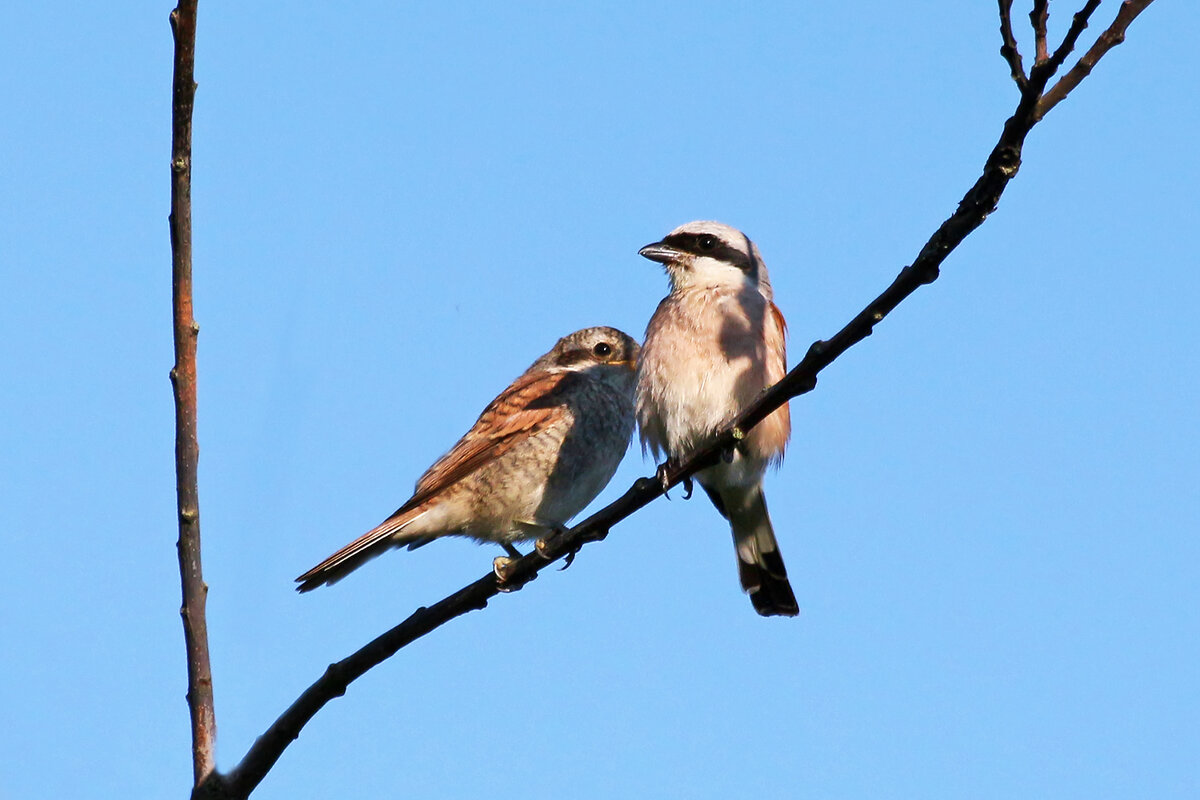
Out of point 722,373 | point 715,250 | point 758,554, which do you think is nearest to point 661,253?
point 715,250

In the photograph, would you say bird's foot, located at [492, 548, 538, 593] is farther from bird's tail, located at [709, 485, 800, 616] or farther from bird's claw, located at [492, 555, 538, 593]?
bird's tail, located at [709, 485, 800, 616]

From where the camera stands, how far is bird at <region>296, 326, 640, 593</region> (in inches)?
256

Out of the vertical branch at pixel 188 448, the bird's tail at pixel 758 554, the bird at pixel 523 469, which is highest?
the bird at pixel 523 469

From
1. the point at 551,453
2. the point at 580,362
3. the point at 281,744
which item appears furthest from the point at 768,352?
the point at 281,744

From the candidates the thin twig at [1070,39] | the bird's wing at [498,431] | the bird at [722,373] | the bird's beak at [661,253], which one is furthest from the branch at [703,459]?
the bird's wing at [498,431]

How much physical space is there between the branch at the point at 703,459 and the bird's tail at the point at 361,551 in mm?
2188

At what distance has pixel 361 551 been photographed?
601cm

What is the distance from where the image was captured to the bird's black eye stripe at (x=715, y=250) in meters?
5.59

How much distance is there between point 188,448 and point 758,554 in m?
3.55

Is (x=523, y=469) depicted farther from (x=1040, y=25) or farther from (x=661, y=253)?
(x=1040, y=25)

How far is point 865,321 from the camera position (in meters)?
2.76

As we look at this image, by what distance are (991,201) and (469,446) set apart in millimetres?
4480

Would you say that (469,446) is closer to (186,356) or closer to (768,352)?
(768,352)

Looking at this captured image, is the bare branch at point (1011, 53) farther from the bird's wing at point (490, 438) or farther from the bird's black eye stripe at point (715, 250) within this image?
the bird's wing at point (490, 438)
